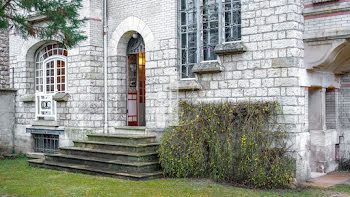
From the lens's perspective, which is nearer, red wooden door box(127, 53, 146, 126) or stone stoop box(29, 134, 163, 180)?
stone stoop box(29, 134, 163, 180)

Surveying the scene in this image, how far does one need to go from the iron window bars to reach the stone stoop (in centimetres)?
243

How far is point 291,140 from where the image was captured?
9258mm

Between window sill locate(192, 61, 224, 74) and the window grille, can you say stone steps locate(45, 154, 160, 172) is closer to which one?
the window grille

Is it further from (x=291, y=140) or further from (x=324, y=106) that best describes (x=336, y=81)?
(x=291, y=140)

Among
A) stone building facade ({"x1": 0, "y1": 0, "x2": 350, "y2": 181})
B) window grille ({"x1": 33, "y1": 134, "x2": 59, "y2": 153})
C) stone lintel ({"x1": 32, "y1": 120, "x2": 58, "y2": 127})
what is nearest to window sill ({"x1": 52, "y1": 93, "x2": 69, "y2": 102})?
stone building facade ({"x1": 0, "y1": 0, "x2": 350, "y2": 181})

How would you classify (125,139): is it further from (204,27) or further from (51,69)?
(51,69)

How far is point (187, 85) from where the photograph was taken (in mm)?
10992

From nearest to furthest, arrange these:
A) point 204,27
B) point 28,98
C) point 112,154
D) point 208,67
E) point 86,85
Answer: point 208,67, point 112,154, point 204,27, point 86,85, point 28,98

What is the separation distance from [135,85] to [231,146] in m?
5.04

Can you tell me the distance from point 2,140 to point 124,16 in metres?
6.82

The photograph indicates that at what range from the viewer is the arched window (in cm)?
1388

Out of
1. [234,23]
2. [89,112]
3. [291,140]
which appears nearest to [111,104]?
[89,112]

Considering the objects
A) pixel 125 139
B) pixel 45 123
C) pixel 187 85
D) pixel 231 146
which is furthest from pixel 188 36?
pixel 45 123

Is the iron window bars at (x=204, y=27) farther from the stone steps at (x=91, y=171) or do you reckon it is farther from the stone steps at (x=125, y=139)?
the stone steps at (x=91, y=171)
